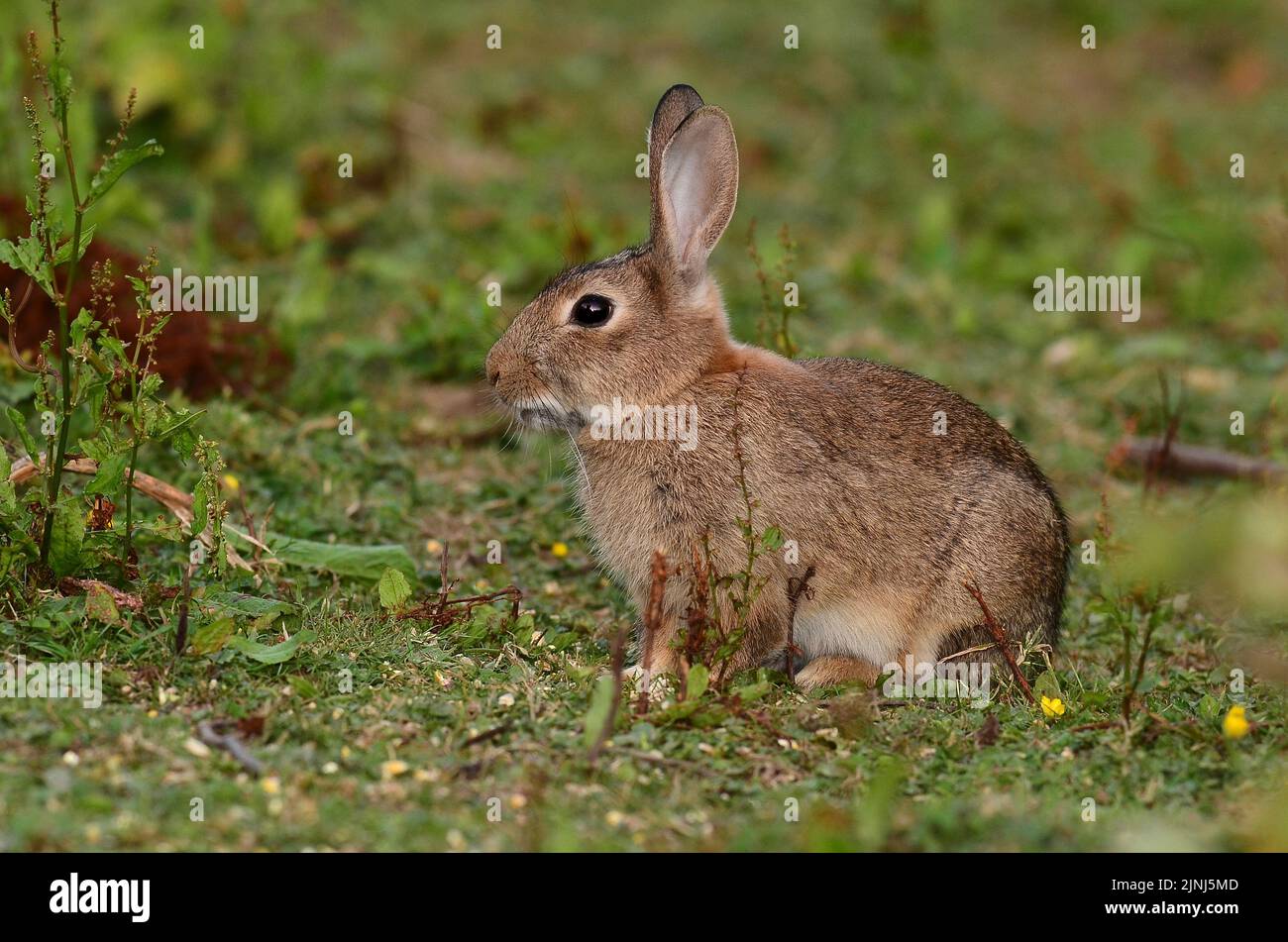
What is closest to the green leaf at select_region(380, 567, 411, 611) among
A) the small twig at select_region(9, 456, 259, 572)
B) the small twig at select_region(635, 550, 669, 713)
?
the small twig at select_region(9, 456, 259, 572)

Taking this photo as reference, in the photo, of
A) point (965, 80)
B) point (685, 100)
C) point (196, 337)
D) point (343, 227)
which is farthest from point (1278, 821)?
point (965, 80)

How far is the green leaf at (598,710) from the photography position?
17.5ft

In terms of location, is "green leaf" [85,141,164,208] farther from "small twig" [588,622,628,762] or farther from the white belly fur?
the white belly fur

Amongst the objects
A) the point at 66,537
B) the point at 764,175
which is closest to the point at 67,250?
the point at 66,537

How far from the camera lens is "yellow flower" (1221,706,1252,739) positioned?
18.6 ft

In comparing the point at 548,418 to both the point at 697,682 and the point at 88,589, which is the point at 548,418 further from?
the point at 88,589

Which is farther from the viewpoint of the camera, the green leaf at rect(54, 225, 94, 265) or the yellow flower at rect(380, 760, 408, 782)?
the green leaf at rect(54, 225, 94, 265)

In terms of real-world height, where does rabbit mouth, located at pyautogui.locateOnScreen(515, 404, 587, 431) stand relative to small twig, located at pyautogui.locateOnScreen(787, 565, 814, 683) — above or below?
above

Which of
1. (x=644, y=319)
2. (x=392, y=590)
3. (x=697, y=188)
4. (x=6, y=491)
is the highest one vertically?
(x=697, y=188)

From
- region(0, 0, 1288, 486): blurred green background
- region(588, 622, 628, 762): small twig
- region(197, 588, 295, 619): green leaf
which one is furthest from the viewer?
region(0, 0, 1288, 486): blurred green background

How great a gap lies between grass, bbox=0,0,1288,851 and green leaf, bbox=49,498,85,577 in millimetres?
173

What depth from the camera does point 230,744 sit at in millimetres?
5125

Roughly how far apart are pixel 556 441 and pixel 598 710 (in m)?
2.32

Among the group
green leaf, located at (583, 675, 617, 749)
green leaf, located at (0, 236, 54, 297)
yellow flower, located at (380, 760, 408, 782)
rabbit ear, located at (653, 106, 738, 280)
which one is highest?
rabbit ear, located at (653, 106, 738, 280)
